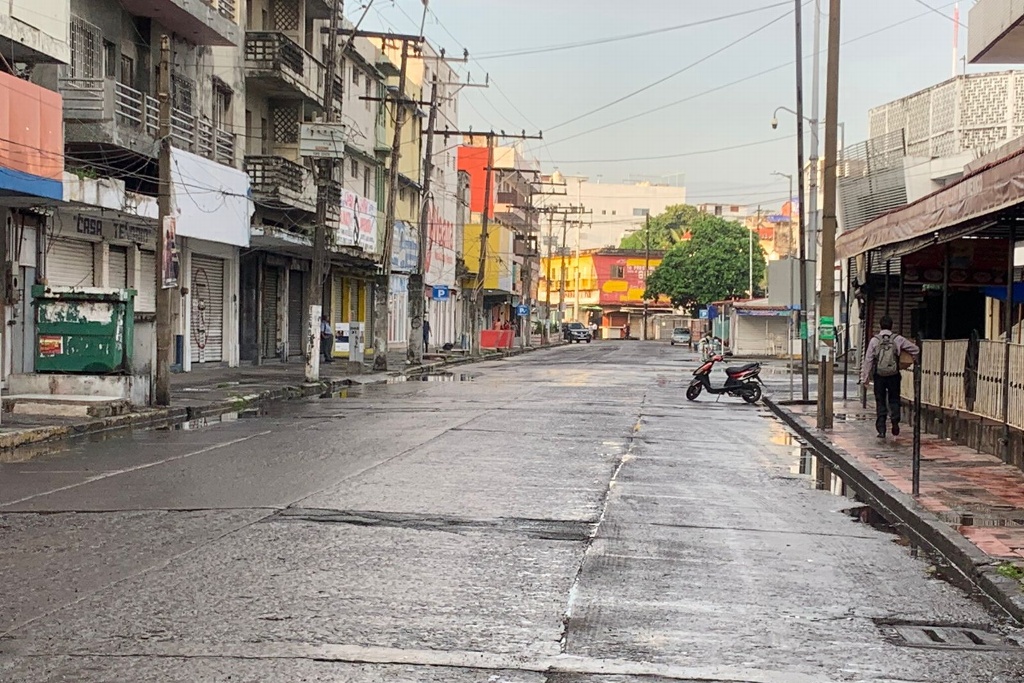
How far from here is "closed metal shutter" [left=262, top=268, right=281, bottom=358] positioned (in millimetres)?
40719

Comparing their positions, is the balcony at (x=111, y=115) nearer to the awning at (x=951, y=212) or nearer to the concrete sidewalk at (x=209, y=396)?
the concrete sidewalk at (x=209, y=396)

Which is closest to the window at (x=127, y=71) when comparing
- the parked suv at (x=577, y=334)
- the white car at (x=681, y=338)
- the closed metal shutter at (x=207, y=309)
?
the closed metal shutter at (x=207, y=309)

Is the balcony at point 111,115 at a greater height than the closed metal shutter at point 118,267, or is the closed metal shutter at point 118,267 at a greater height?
the balcony at point 111,115

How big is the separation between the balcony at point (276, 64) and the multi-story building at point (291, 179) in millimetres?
30

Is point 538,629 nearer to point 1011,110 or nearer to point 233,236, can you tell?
point 233,236

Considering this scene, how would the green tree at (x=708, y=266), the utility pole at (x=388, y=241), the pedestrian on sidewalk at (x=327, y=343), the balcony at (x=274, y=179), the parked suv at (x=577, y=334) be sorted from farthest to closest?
the parked suv at (x=577, y=334)
the green tree at (x=708, y=266)
the pedestrian on sidewalk at (x=327, y=343)
the utility pole at (x=388, y=241)
the balcony at (x=274, y=179)

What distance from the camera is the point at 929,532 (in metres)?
9.73

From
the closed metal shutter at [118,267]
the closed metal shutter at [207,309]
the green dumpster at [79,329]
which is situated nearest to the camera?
the green dumpster at [79,329]

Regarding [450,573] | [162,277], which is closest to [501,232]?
[162,277]

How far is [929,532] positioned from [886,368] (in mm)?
8136

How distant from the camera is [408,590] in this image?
721 centimetres

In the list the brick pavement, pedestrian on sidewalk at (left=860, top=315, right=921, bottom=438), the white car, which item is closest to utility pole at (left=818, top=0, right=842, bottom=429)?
the brick pavement

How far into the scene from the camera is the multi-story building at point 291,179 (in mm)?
35750

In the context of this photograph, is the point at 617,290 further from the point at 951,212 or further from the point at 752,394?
the point at 951,212
